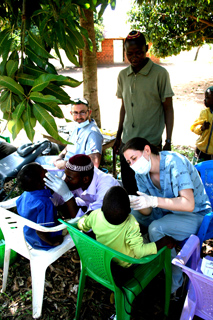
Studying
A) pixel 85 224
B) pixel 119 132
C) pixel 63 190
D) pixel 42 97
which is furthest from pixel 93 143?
pixel 42 97

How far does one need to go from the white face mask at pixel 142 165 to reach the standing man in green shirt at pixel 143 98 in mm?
897

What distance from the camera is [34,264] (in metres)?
2.14

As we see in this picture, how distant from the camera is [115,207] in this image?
5.73 ft

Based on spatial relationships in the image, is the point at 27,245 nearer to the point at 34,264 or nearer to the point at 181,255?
the point at 34,264

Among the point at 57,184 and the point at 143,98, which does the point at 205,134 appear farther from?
the point at 57,184

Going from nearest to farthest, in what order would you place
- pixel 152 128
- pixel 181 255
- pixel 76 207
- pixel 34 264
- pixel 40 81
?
pixel 40 81 → pixel 181 255 → pixel 34 264 → pixel 76 207 → pixel 152 128

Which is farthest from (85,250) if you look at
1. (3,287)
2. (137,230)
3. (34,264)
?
(3,287)

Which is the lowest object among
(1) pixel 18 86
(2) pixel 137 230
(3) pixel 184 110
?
(3) pixel 184 110

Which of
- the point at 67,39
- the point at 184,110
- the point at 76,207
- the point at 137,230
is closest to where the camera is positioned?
the point at 137,230

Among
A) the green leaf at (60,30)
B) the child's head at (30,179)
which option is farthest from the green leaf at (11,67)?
the child's head at (30,179)

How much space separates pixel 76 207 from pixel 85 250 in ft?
2.01

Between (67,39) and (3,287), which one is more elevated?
(67,39)

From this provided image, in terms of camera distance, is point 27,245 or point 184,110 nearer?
point 27,245

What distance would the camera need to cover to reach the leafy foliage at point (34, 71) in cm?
150
